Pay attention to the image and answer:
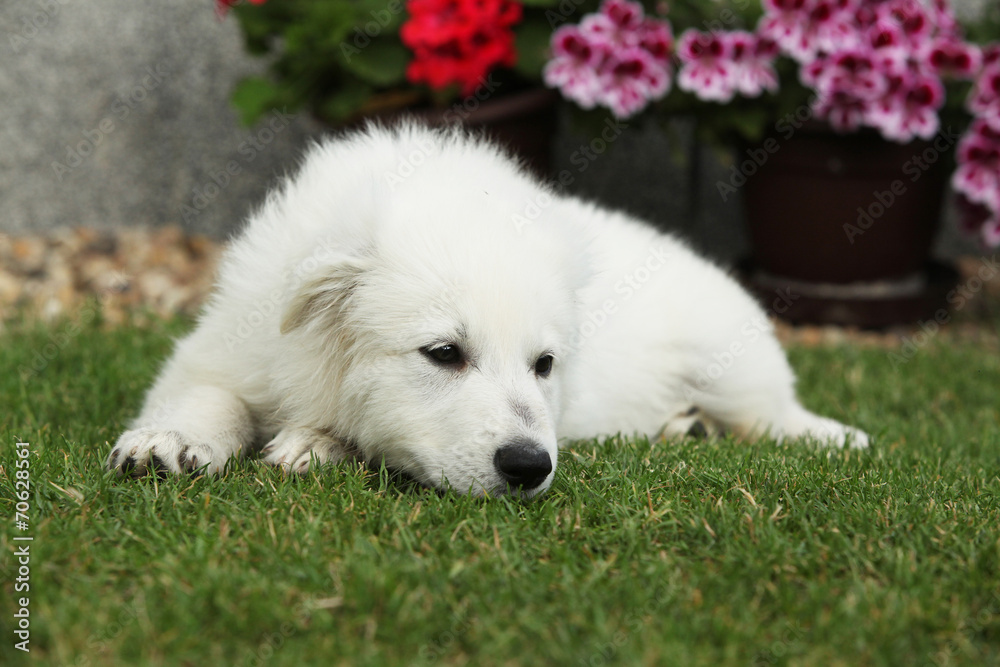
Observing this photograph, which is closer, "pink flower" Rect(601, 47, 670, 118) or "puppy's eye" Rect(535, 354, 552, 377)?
"puppy's eye" Rect(535, 354, 552, 377)

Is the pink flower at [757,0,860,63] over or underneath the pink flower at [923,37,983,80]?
over

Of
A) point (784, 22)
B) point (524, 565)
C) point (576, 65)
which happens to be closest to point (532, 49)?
point (576, 65)

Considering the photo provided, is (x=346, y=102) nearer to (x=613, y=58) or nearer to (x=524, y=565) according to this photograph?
(x=613, y=58)

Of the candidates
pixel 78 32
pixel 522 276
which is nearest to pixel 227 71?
pixel 78 32

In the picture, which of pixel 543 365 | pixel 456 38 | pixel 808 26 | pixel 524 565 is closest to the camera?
pixel 524 565

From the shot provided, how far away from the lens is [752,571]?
221 centimetres

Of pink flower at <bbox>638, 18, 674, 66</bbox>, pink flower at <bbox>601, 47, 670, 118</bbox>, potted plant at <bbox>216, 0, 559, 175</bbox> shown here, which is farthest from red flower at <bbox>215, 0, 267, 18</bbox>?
pink flower at <bbox>638, 18, 674, 66</bbox>

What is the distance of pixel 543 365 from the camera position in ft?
9.50

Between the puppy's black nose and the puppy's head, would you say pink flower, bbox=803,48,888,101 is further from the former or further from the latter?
the puppy's black nose

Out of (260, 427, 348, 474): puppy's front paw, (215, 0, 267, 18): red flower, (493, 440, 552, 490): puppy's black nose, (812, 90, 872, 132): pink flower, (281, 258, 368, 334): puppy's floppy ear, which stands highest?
(215, 0, 267, 18): red flower

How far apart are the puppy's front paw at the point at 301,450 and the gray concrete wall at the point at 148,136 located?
4102 mm

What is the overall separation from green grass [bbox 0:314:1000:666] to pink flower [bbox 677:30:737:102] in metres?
2.98

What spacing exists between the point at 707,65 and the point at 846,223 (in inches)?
53.8

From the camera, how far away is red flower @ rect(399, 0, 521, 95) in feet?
17.3
